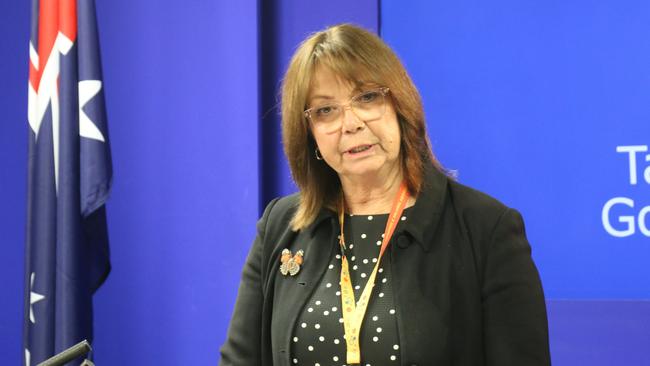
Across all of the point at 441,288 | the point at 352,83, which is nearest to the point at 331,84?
the point at 352,83

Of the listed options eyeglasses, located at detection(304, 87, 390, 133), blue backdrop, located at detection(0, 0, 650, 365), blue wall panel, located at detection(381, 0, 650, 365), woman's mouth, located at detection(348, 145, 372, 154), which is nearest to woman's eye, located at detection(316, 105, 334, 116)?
eyeglasses, located at detection(304, 87, 390, 133)

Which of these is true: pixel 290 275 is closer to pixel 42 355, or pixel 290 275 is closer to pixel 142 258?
pixel 42 355

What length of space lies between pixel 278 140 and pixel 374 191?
1.81m

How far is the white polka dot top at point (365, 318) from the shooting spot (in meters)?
1.64

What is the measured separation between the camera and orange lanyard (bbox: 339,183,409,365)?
1.65m

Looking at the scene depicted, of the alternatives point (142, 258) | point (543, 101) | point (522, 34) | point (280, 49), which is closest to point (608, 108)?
point (543, 101)

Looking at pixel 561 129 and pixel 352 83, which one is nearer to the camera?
pixel 352 83

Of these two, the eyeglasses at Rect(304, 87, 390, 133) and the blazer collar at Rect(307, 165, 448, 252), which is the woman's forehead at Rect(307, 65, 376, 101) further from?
the blazer collar at Rect(307, 165, 448, 252)

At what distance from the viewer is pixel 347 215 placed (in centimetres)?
187

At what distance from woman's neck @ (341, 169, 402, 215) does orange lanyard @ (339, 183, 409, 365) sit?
20mm

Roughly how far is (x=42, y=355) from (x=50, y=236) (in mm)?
470

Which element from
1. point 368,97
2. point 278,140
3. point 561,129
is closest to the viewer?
point 368,97

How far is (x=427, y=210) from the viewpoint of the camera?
1.76 m

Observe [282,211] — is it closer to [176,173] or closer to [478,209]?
[478,209]
